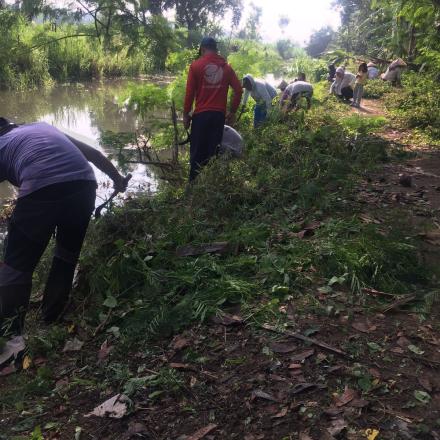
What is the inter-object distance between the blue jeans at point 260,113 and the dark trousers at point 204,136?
2503 mm

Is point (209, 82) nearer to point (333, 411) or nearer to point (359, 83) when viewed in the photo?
point (333, 411)

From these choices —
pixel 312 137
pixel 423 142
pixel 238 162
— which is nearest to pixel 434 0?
pixel 423 142

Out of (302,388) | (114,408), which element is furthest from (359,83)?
(114,408)

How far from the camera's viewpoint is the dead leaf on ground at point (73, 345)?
Answer: 285cm

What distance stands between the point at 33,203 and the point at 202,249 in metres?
1.21

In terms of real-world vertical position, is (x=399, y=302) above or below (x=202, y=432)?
above

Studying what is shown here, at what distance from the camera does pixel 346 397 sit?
6.59 ft

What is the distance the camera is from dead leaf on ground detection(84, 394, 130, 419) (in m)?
2.12

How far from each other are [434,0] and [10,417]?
8243 millimetres

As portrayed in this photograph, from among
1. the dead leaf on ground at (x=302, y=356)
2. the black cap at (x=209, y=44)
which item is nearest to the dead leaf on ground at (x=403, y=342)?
the dead leaf on ground at (x=302, y=356)

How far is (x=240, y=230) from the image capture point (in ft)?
11.8

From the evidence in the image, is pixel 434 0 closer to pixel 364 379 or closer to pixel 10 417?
pixel 364 379

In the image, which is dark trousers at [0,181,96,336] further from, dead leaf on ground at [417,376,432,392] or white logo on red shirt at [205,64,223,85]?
white logo on red shirt at [205,64,223,85]

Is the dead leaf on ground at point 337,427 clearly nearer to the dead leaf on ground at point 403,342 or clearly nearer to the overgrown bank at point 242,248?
the dead leaf on ground at point 403,342
